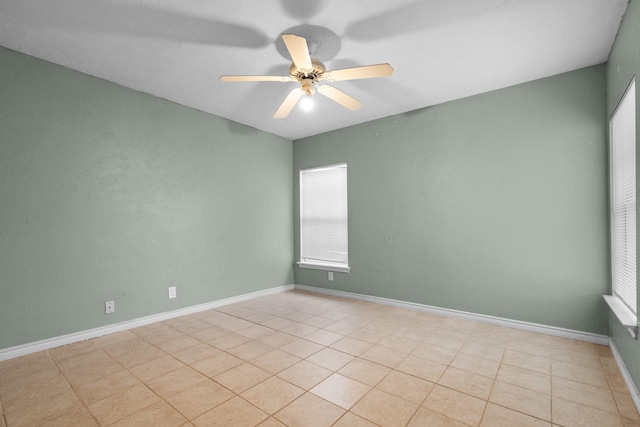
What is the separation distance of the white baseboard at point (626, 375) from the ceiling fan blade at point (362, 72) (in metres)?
2.59

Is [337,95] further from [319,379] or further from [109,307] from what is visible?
[109,307]

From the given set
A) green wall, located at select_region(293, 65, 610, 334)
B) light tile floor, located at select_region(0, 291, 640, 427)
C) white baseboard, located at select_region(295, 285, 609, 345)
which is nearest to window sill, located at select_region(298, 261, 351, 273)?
green wall, located at select_region(293, 65, 610, 334)

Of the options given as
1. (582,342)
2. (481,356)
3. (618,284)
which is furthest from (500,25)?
(582,342)

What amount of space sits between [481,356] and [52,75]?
178 inches

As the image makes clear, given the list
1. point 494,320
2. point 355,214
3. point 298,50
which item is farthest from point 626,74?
point 355,214

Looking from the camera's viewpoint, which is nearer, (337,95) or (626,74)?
(626,74)

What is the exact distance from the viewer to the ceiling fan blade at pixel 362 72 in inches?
82.9

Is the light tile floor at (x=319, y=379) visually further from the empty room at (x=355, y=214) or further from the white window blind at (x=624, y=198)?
the white window blind at (x=624, y=198)

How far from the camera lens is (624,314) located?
6.74ft

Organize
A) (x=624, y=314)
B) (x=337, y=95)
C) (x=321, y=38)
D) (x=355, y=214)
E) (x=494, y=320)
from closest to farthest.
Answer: (x=624, y=314) → (x=321, y=38) → (x=337, y=95) → (x=494, y=320) → (x=355, y=214)

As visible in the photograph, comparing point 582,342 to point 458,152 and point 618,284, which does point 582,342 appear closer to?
point 618,284

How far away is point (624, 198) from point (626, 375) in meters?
1.28

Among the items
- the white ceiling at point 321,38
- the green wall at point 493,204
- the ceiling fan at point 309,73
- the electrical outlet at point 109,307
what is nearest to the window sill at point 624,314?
the green wall at point 493,204

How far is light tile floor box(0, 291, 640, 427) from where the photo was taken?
5.66 ft
